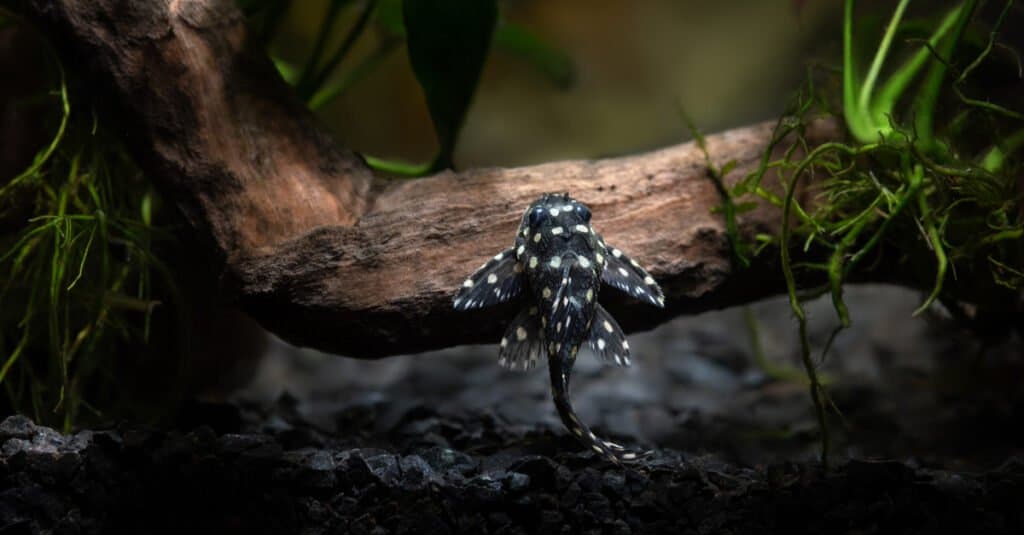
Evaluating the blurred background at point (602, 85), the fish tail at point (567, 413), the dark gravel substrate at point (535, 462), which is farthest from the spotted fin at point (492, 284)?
the blurred background at point (602, 85)

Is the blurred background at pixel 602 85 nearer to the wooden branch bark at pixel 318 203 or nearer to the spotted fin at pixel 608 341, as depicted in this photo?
the wooden branch bark at pixel 318 203

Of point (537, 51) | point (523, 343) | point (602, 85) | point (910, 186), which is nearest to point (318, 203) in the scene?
point (523, 343)

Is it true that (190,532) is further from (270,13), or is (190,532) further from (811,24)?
(811,24)

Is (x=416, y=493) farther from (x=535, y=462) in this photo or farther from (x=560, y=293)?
(x=560, y=293)

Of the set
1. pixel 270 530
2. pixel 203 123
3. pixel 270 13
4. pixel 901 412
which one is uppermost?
pixel 270 13

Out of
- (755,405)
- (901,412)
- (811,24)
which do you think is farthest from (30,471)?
(811,24)
